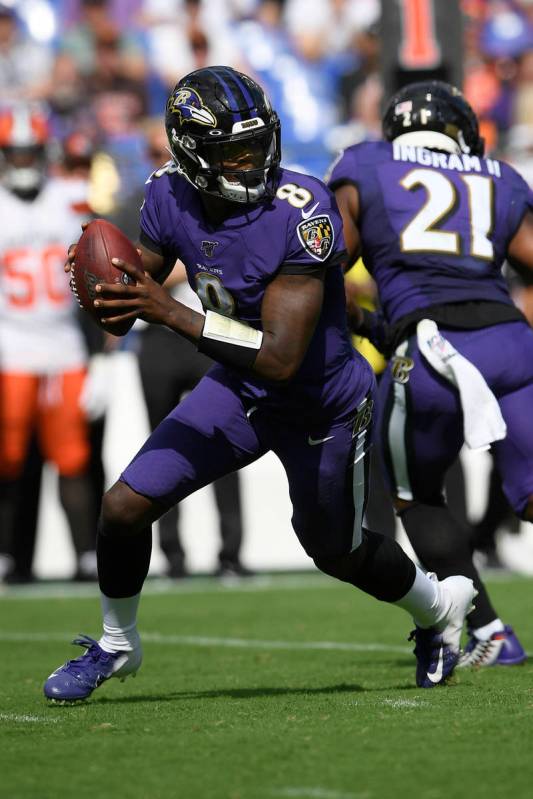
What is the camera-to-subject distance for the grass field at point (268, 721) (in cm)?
302

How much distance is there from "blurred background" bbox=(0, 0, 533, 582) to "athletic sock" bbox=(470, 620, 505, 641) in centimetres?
358

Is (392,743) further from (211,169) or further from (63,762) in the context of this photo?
(211,169)

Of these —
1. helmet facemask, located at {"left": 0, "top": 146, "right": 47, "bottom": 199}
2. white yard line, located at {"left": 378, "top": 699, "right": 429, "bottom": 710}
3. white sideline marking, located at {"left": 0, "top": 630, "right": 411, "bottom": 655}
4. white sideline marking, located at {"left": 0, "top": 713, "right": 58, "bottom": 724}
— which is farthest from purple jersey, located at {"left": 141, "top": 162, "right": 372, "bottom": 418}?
helmet facemask, located at {"left": 0, "top": 146, "right": 47, "bottom": 199}

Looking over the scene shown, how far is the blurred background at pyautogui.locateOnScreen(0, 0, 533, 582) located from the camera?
8844mm

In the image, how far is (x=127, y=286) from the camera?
3838 mm

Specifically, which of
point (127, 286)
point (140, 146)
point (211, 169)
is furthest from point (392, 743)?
point (140, 146)

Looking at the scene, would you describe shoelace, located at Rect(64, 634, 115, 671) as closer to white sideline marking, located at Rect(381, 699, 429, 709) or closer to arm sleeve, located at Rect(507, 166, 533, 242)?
white sideline marking, located at Rect(381, 699, 429, 709)

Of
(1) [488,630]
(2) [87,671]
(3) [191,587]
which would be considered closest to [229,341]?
(2) [87,671]

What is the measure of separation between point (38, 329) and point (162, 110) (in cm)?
549

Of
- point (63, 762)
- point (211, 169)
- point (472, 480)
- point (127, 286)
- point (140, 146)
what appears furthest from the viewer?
point (140, 146)

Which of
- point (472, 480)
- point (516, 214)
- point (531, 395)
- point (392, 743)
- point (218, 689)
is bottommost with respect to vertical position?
point (472, 480)

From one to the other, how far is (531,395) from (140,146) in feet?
27.5

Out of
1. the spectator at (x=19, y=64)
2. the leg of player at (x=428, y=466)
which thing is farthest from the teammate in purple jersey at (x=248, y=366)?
the spectator at (x=19, y=64)

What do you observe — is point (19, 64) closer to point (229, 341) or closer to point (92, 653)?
point (92, 653)
